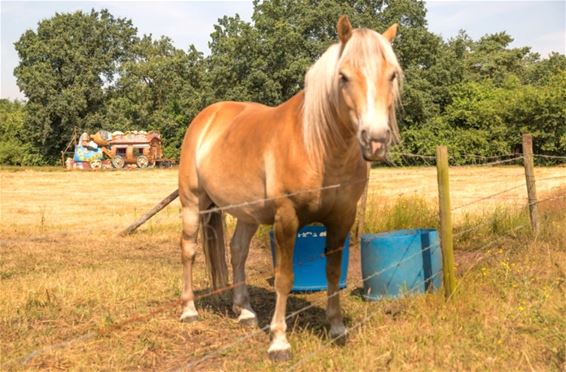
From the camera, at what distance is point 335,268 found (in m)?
3.93

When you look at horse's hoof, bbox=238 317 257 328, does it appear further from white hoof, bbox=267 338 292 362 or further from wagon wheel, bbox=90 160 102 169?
wagon wheel, bbox=90 160 102 169

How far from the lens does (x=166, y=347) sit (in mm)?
3980

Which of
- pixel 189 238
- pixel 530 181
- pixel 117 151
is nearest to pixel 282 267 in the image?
pixel 189 238

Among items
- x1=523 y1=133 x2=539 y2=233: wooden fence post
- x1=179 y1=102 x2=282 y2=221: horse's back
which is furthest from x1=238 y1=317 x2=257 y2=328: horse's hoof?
x1=523 y1=133 x2=539 y2=233: wooden fence post

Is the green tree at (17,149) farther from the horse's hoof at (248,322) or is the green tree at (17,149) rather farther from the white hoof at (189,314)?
the horse's hoof at (248,322)

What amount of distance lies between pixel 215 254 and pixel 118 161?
Result: 1338 inches

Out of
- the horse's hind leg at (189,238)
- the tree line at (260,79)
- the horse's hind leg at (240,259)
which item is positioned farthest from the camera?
the tree line at (260,79)

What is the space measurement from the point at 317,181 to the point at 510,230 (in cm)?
496

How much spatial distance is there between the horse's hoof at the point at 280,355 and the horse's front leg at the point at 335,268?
1.33 feet

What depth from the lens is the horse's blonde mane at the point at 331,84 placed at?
2941 millimetres

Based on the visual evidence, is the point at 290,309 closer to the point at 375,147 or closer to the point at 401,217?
the point at 375,147

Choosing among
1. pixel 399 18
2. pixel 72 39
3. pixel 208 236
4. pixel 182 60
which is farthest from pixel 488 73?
pixel 208 236

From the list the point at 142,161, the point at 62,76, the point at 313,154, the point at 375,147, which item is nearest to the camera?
the point at 375,147

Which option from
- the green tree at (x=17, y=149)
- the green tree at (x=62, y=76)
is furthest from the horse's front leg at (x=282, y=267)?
the green tree at (x=17, y=149)
